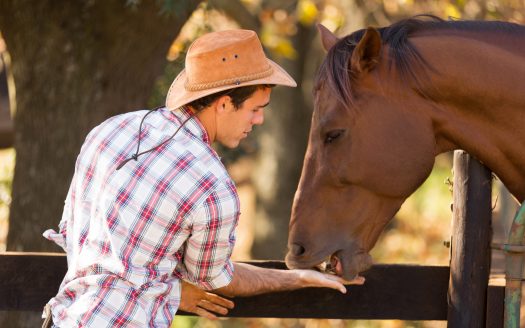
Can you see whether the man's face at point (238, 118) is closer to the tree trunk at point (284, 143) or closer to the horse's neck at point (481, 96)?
the horse's neck at point (481, 96)

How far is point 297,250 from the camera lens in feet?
10.6

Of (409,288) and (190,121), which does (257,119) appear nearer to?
(190,121)

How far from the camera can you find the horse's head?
10.6ft

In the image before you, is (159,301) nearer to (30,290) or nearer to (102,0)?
(30,290)

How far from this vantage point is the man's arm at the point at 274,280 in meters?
3.21

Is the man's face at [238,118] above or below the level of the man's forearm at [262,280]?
above

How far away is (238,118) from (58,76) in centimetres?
217

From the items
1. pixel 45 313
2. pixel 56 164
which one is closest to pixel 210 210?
pixel 45 313

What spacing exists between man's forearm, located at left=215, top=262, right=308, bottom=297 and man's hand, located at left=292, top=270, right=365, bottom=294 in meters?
0.01

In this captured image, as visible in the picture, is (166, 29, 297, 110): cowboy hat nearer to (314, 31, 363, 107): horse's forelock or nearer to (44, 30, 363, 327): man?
(44, 30, 363, 327): man

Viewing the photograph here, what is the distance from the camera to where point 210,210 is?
2701 mm

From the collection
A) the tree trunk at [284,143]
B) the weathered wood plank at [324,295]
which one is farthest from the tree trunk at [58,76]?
the tree trunk at [284,143]

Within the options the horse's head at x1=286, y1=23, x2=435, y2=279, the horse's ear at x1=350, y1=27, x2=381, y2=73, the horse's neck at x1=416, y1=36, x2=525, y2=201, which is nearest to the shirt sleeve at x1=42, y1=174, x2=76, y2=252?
the horse's head at x1=286, y1=23, x2=435, y2=279

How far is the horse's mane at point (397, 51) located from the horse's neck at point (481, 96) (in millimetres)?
51
